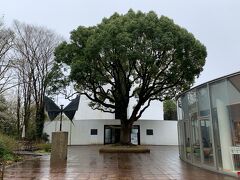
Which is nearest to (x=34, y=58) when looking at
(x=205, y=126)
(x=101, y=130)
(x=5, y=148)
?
(x=101, y=130)

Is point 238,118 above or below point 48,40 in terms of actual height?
below

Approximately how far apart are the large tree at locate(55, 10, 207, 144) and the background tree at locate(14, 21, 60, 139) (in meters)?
4.81

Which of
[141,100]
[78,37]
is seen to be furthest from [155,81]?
[78,37]

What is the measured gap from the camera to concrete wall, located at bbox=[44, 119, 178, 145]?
30500 millimetres

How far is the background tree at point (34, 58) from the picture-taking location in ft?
78.6

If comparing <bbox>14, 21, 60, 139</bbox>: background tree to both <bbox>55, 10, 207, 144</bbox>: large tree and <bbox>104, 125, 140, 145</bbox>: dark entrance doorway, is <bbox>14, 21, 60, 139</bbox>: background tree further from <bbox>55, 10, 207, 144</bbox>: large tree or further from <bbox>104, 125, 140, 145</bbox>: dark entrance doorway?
<bbox>104, 125, 140, 145</bbox>: dark entrance doorway

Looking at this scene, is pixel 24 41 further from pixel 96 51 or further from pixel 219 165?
pixel 219 165

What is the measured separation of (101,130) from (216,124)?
2205 centimetres

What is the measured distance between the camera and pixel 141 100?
21312mm

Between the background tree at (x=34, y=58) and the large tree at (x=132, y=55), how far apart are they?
15.8ft

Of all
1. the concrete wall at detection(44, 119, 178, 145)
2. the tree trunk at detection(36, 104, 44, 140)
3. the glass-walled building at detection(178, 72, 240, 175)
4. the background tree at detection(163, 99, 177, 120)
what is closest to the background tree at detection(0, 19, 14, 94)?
the tree trunk at detection(36, 104, 44, 140)

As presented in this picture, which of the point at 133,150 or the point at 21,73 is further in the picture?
the point at 21,73

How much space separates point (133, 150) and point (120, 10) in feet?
37.5

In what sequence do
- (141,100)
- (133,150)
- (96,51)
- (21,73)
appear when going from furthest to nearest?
(21,73)
(141,100)
(133,150)
(96,51)
